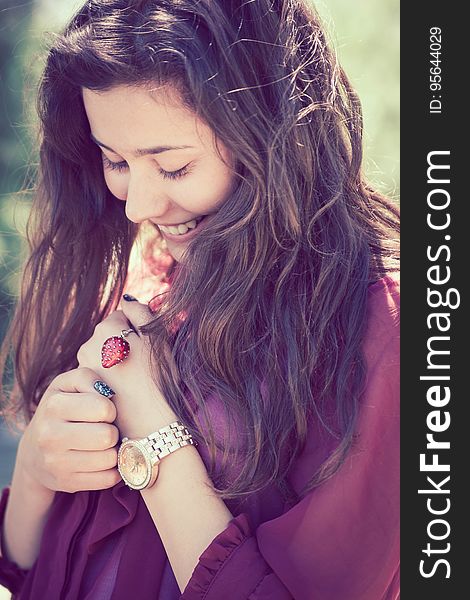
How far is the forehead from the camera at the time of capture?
5.46 feet

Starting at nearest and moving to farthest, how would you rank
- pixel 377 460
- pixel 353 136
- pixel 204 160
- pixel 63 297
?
pixel 377 460
pixel 204 160
pixel 353 136
pixel 63 297

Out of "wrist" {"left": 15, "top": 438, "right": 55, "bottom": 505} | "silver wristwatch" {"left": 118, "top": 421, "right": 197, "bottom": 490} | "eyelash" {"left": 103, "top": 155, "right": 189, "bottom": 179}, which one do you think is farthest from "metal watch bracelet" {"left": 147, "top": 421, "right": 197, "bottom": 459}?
"eyelash" {"left": 103, "top": 155, "right": 189, "bottom": 179}

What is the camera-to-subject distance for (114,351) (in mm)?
1743

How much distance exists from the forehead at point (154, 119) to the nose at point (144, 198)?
3.2 inches

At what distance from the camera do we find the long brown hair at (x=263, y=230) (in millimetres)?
1635

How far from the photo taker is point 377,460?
1529 mm

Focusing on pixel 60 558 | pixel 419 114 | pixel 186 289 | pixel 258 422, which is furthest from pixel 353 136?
pixel 60 558

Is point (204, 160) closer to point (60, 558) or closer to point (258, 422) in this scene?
point (258, 422)

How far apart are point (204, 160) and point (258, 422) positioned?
0.54 metres

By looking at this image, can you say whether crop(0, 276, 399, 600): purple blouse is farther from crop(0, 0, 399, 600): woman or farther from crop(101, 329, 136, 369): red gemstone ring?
crop(101, 329, 136, 369): red gemstone ring

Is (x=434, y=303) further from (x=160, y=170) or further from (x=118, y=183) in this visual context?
(x=118, y=183)

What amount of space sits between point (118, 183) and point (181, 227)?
179 millimetres

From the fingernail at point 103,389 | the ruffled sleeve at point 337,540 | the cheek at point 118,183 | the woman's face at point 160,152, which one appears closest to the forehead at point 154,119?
the woman's face at point 160,152

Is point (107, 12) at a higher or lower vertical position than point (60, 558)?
higher
